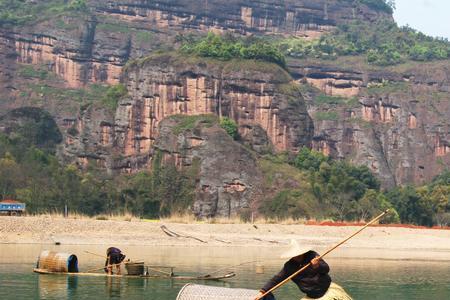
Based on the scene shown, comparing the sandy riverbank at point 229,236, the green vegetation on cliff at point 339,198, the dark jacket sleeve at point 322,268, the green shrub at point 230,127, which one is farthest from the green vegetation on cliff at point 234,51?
the dark jacket sleeve at point 322,268

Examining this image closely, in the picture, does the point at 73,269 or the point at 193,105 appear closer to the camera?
the point at 73,269

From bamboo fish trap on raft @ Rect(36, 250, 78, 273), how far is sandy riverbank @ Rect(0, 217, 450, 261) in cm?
2266

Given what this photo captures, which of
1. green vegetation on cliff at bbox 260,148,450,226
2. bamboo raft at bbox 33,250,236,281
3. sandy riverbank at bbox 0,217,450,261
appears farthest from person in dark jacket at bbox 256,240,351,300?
green vegetation on cliff at bbox 260,148,450,226

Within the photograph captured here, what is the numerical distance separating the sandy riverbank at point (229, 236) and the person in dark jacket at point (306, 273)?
4529 centimetres

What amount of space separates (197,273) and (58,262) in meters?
6.94

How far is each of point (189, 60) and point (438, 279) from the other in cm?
10698

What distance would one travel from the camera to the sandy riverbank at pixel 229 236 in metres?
75.0

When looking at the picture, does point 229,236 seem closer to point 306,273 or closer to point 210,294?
point 210,294

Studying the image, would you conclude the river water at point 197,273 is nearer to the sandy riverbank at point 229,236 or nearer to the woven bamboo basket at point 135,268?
the woven bamboo basket at point 135,268

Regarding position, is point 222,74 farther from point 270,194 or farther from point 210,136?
point 270,194

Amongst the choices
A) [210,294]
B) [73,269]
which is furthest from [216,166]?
[210,294]

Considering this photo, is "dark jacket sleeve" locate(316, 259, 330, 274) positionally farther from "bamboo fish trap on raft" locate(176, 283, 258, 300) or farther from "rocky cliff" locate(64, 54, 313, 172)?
"rocky cliff" locate(64, 54, 313, 172)

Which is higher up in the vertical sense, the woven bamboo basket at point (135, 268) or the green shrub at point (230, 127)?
the green shrub at point (230, 127)

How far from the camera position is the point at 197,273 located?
2079 inches
